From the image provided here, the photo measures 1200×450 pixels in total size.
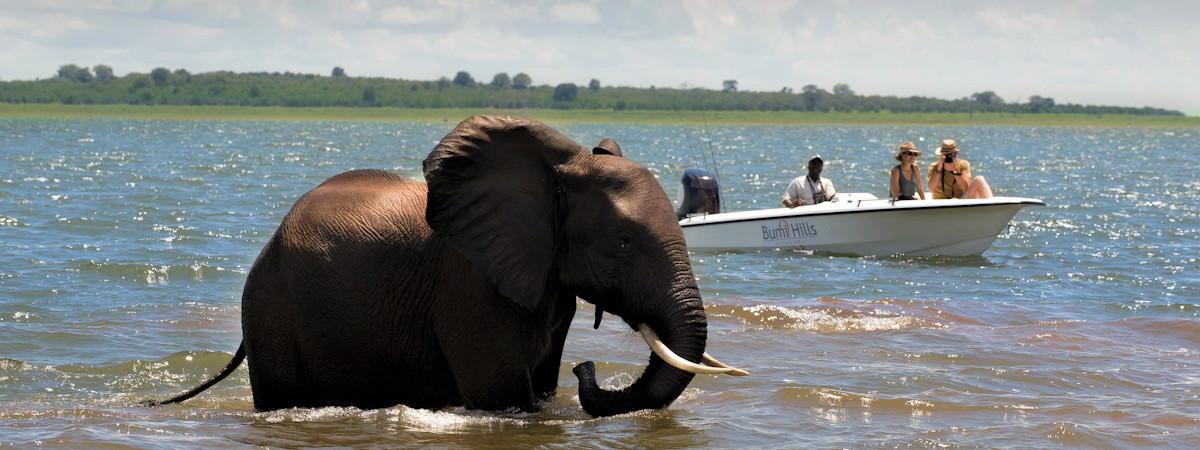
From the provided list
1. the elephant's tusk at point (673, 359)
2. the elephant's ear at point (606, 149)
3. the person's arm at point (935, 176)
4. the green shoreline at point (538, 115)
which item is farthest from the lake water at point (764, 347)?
the green shoreline at point (538, 115)

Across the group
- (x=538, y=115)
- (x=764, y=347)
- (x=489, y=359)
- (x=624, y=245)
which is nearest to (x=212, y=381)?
(x=489, y=359)

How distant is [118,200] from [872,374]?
2107 centimetres

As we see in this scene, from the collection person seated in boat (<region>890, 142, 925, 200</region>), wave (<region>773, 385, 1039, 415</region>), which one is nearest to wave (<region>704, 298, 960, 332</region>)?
wave (<region>773, 385, 1039, 415</region>)

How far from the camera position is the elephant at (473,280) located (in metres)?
7.30

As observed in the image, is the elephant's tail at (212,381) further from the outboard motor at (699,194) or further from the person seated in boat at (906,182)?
the person seated in boat at (906,182)

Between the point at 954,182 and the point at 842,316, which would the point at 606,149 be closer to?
the point at 842,316

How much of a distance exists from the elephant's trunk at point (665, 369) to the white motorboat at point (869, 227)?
12115 millimetres

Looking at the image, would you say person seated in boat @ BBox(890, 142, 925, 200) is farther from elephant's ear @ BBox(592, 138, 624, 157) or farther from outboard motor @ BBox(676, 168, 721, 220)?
elephant's ear @ BBox(592, 138, 624, 157)

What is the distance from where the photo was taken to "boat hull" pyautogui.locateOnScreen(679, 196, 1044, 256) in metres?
19.8

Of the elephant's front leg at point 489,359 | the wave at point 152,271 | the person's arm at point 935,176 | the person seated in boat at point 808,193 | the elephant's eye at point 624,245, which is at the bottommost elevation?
the wave at point 152,271

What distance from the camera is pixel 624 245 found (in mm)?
7273

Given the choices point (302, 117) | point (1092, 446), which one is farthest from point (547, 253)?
point (302, 117)

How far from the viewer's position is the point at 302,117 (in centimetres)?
17838

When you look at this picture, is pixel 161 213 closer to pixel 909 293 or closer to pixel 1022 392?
pixel 909 293
